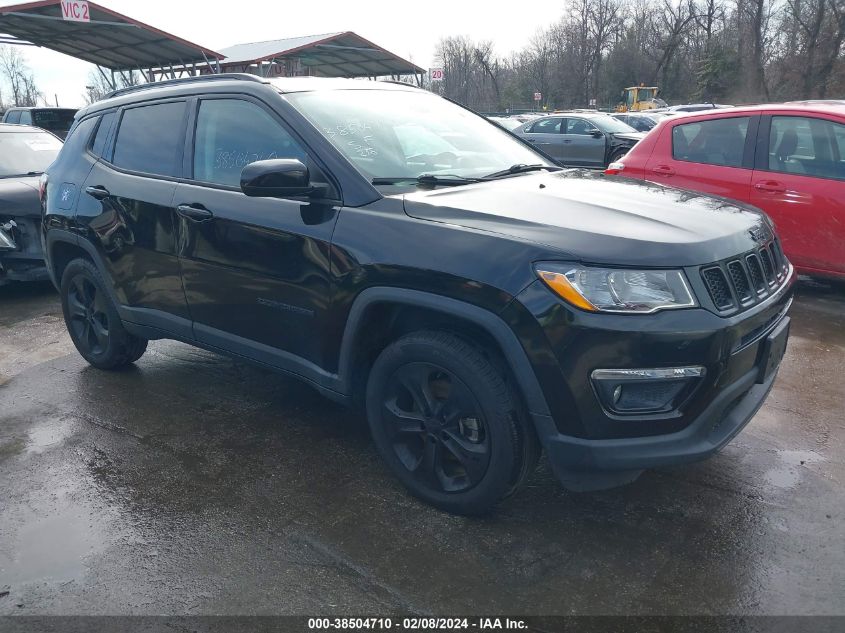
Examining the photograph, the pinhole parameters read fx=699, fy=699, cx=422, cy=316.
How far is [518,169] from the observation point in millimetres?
3607

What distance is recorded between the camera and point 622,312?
237 cm

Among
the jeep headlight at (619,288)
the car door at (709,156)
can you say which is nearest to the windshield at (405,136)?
the jeep headlight at (619,288)

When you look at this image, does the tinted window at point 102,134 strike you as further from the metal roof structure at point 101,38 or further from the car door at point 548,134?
the metal roof structure at point 101,38

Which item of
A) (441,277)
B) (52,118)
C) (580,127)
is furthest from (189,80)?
(580,127)

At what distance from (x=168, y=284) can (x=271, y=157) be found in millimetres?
1024

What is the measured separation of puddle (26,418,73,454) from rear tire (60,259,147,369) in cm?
68

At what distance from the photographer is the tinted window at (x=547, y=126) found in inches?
650

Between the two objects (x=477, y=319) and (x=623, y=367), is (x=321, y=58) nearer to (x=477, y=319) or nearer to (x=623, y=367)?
(x=477, y=319)

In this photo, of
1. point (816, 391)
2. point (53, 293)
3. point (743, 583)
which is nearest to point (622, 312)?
point (743, 583)

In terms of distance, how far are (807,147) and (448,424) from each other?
4631 mm

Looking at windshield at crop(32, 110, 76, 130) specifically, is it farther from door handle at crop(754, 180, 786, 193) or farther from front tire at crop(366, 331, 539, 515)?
front tire at crop(366, 331, 539, 515)

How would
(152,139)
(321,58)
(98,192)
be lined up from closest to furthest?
(152,139), (98,192), (321,58)

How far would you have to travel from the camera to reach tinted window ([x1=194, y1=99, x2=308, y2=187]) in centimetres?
332

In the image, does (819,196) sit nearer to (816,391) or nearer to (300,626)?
(816,391)
